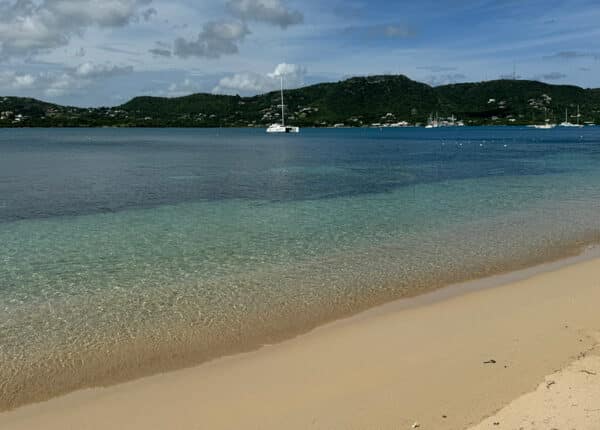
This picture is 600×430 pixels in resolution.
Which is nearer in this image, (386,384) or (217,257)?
(386,384)

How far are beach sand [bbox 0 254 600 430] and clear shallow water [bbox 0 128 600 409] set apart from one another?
2.90 ft

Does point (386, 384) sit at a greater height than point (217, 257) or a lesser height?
lesser

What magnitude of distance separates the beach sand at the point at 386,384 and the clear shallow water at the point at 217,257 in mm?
885

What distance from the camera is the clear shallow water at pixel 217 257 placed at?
11172 millimetres

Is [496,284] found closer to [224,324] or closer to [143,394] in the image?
[224,324]

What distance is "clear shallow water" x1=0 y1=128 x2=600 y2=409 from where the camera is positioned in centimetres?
1117

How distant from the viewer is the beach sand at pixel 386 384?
25.5 feet

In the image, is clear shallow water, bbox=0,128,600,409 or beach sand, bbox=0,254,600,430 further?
clear shallow water, bbox=0,128,600,409

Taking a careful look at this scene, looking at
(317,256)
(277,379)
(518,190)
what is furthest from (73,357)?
(518,190)

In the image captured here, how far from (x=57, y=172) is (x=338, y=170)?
3075cm

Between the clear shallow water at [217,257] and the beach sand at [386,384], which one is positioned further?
the clear shallow water at [217,257]

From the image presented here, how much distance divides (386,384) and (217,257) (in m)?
10.6

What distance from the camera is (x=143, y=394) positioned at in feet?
29.7

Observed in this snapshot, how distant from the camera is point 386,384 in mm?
8953
